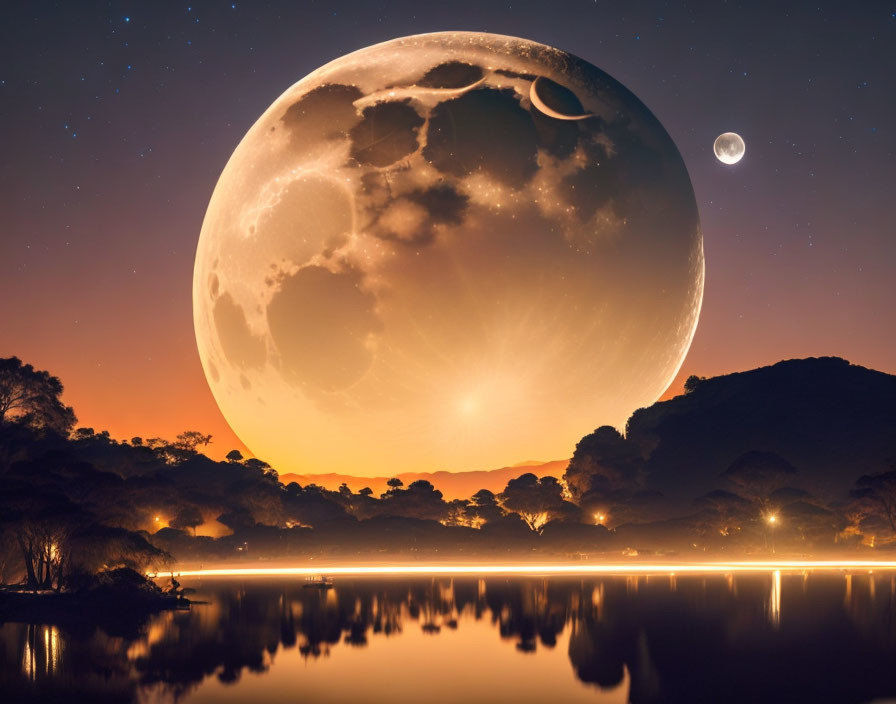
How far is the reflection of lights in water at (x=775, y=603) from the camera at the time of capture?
35125mm

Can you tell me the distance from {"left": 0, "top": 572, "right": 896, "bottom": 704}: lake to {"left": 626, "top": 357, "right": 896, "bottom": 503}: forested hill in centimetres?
9527

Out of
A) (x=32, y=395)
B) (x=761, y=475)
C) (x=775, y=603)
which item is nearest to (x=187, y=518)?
(x=32, y=395)

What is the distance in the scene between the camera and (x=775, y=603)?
41.6m

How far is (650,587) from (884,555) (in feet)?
176

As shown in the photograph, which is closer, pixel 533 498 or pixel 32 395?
pixel 32 395

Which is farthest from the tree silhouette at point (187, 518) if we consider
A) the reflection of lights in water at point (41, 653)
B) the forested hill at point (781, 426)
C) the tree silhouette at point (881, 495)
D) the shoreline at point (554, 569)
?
the tree silhouette at point (881, 495)

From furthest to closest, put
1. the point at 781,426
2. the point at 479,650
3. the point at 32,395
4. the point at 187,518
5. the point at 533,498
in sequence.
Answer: the point at 781,426 < the point at 533,498 < the point at 187,518 < the point at 32,395 < the point at 479,650

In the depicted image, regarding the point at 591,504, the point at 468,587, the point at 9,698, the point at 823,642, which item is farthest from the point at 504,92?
the point at 591,504

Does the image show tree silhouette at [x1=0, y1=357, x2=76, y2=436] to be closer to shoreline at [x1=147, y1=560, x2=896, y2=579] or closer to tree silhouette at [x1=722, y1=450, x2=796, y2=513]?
shoreline at [x1=147, y1=560, x2=896, y2=579]

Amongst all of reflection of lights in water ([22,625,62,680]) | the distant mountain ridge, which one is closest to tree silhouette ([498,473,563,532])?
the distant mountain ridge

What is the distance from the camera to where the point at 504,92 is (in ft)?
215

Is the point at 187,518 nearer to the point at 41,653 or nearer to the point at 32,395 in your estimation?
the point at 32,395

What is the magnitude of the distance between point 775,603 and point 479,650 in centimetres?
2000

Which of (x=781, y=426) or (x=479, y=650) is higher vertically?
(x=781, y=426)
